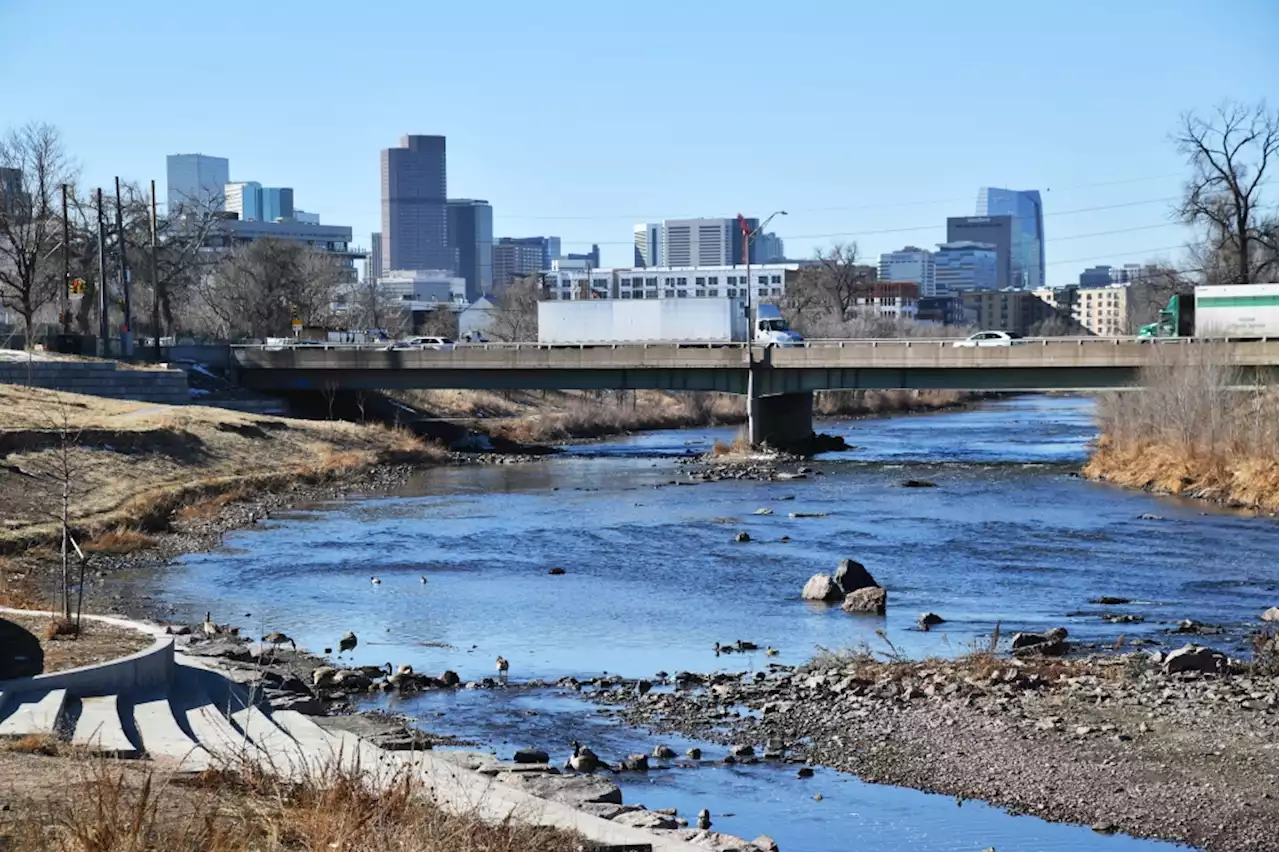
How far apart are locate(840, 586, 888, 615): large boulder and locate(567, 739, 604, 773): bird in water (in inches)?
505

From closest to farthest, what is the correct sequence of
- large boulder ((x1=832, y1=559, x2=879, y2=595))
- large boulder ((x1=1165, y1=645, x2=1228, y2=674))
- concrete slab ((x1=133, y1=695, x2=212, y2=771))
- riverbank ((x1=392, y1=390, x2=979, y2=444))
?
concrete slab ((x1=133, y1=695, x2=212, y2=771))
large boulder ((x1=1165, y1=645, x2=1228, y2=674))
large boulder ((x1=832, y1=559, x2=879, y2=595))
riverbank ((x1=392, y1=390, x2=979, y2=444))

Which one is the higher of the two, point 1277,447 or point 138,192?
point 138,192

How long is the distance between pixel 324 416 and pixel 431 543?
144 feet

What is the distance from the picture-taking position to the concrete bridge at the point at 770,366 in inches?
2783

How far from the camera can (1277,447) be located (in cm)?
5422

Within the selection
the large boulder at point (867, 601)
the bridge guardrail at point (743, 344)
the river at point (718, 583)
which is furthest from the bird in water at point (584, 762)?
the bridge guardrail at point (743, 344)

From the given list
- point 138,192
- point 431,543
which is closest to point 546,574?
point 431,543

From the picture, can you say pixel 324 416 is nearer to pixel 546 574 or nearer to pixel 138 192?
pixel 138 192

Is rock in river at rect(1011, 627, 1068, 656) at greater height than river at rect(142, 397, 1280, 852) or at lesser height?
greater

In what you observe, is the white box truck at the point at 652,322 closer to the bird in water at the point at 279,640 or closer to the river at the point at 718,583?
the river at the point at 718,583

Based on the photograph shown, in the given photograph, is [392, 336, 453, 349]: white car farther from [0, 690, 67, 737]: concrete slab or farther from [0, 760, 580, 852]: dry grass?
[0, 760, 580, 852]: dry grass

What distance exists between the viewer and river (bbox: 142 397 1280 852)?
19.8m

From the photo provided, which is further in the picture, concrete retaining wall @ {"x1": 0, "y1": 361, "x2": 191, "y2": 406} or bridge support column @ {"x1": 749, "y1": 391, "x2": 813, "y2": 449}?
bridge support column @ {"x1": 749, "y1": 391, "x2": 813, "y2": 449}

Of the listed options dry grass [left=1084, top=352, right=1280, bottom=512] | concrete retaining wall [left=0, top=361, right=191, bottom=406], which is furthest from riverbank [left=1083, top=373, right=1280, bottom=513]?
concrete retaining wall [left=0, top=361, right=191, bottom=406]
